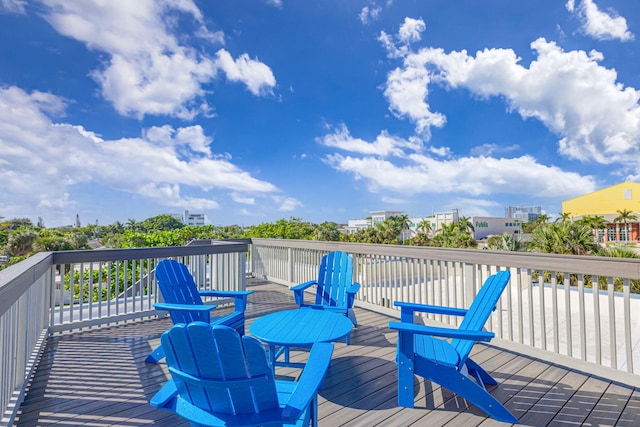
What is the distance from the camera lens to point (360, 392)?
2340 millimetres

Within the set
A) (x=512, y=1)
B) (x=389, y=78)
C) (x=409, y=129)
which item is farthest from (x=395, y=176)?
(x=512, y=1)

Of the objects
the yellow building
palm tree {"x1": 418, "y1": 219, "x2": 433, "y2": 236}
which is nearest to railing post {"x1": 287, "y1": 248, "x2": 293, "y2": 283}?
the yellow building

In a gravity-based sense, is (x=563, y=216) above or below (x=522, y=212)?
below

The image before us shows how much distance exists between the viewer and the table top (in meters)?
2.12

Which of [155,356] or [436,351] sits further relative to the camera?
[155,356]

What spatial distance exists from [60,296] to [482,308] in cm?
455

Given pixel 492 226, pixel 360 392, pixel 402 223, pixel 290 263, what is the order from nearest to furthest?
pixel 360 392 → pixel 290 263 → pixel 402 223 → pixel 492 226

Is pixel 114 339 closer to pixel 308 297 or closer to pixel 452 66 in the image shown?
pixel 308 297

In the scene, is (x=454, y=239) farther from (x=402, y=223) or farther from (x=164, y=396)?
(x=164, y=396)

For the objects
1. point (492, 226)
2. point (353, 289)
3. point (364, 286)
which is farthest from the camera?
point (492, 226)

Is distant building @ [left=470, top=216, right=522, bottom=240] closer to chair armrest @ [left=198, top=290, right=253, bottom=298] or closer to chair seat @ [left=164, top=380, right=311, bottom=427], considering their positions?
chair armrest @ [left=198, top=290, right=253, bottom=298]

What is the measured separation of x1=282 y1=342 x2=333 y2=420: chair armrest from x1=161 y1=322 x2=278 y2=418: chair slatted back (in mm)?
99

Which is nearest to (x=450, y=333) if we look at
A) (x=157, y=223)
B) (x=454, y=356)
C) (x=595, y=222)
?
(x=454, y=356)

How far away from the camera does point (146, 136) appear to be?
28.6m
